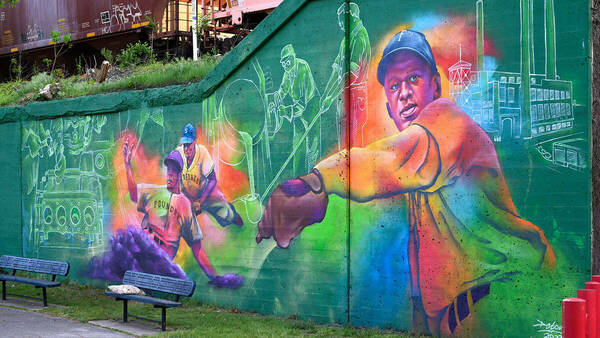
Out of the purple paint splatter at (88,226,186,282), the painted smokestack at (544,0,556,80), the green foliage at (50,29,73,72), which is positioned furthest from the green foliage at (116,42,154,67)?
the painted smokestack at (544,0,556,80)

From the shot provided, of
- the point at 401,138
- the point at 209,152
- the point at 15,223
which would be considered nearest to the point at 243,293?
the point at 209,152

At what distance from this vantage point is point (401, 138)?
807cm

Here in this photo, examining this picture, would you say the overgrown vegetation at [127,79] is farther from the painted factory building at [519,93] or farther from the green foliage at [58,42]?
the painted factory building at [519,93]

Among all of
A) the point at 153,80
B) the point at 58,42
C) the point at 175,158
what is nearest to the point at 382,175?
the point at 175,158

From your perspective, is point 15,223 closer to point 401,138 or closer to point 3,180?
point 3,180

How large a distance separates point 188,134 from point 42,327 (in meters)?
3.46

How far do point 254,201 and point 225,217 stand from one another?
0.60 meters

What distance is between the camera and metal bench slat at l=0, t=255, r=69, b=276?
10.3 meters

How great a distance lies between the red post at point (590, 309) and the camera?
3.55 m

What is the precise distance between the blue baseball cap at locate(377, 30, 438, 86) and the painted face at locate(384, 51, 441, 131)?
5cm

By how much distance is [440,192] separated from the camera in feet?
25.4

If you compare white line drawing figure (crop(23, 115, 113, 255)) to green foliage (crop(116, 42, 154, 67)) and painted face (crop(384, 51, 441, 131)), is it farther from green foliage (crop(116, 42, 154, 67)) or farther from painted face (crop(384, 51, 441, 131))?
green foliage (crop(116, 42, 154, 67))

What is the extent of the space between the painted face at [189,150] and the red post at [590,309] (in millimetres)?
7381

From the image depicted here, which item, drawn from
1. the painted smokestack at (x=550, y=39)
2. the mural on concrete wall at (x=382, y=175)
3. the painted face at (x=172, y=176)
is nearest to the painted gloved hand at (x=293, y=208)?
the mural on concrete wall at (x=382, y=175)
